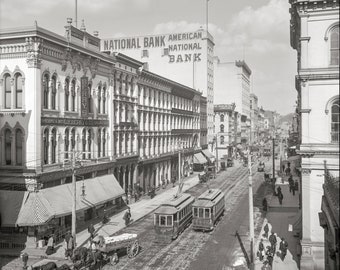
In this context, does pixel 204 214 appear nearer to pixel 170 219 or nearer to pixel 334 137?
pixel 170 219

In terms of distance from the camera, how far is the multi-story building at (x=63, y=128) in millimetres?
30594

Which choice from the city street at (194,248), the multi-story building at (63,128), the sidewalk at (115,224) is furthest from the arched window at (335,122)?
the sidewalk at (115,224)

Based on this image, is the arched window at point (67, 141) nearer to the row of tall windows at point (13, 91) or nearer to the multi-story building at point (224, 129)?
the row of tall windows at point (13, 91)

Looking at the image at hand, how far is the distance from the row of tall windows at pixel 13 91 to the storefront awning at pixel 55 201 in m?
6.96

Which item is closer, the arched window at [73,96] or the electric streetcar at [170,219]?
the electric streetcar at [170,219]

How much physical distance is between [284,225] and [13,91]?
25097 mm

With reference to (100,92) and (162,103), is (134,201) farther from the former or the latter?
(162,103)

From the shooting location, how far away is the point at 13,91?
31.2m

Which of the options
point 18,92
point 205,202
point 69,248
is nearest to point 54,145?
point 18,92

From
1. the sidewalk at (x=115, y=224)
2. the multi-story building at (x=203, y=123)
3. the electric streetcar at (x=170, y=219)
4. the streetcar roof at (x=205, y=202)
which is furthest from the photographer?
the multi-story building at (x=203, y=123)

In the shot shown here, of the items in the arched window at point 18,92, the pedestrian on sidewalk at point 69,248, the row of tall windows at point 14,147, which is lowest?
the pedestrian on sidewalk at point 69,248

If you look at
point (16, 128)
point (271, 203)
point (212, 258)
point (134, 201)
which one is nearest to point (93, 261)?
point (212, 258)

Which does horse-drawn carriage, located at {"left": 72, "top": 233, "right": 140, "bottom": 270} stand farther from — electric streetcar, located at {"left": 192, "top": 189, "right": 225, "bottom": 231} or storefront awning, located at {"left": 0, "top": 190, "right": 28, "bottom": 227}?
electric streetcar, located at {"left": 192, "top": 189, "right": 225, "bottom": 231}

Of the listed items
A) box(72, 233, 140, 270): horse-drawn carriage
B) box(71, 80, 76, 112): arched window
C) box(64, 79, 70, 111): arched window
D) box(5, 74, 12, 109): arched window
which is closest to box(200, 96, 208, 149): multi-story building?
box(71, 80, 76, 112): arched window
